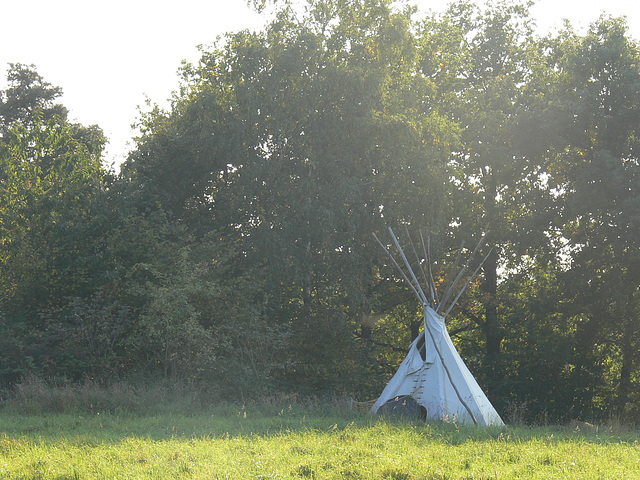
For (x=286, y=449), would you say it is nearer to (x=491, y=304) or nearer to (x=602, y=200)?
(x=602, y=200)

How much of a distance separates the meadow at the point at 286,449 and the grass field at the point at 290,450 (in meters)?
0.01

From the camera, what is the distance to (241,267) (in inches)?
798

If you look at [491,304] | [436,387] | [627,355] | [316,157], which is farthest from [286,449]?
[491,304]

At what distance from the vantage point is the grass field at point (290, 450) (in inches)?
290

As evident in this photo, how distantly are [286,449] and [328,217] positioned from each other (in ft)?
35.9

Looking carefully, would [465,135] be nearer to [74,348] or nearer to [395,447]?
[74,348]

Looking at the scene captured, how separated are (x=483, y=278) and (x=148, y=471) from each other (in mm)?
21995

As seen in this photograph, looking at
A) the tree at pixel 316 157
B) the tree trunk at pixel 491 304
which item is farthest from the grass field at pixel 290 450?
the tree trunk at pixel 491 304

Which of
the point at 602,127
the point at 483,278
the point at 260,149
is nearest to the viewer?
the point at 260,149

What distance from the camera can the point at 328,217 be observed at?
1902 centimetres

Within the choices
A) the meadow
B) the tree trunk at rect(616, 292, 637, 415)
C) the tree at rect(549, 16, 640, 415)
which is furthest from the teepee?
the tree trunk at rect(616, 292, 637, 415)

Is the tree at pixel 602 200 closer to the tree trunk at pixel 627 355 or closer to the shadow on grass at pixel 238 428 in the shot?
the tree trunk at pixel 627 355

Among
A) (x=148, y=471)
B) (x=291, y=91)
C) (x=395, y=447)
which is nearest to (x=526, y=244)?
(x=291, y=91)

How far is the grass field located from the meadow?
0.04 feet
